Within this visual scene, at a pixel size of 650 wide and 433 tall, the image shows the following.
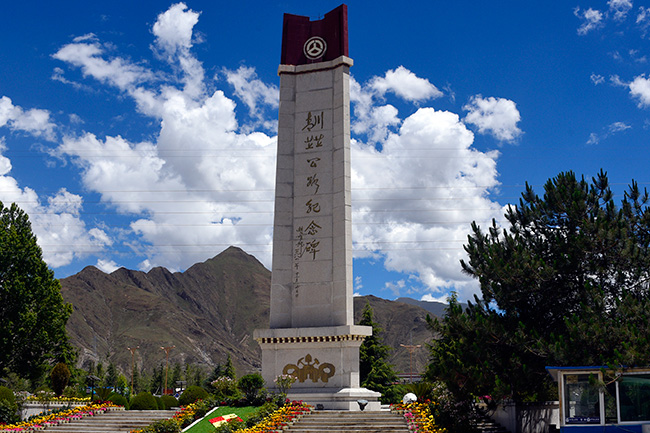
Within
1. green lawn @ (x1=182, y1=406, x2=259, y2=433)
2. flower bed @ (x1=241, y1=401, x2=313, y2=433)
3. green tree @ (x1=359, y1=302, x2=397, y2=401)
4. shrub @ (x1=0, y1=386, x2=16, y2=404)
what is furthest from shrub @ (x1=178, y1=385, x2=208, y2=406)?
green tree @ (x1=359, y1=302, x2=397, y2=401)

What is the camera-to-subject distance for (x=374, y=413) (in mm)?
22656

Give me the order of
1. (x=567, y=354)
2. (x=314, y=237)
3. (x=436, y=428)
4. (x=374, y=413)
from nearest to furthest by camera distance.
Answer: (x=567, y=354), (x=436, y=428), (x=374, y=413), (x=314, y=237)

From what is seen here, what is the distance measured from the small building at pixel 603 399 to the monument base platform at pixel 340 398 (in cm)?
918

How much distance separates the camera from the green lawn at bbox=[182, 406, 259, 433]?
21.7 metres

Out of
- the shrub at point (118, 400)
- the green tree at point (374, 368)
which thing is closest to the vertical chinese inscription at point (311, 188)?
the shrub at point (118, 400)

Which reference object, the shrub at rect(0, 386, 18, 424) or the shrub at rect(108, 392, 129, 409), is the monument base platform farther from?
the shrub at rect(0, 386, 18, 424)

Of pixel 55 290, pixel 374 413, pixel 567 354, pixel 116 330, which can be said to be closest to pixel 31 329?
pixel 55 290

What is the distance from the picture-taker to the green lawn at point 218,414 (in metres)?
21.7

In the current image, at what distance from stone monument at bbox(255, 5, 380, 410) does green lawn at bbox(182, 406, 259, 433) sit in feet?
9.07

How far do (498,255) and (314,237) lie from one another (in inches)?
341

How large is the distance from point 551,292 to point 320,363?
968cm

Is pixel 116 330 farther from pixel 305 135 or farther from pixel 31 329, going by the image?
pixel 305 135

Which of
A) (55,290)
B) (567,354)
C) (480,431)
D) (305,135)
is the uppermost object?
(305,135)

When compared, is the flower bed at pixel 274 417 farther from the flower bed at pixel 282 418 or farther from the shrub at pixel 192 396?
the shrub at pixel 192 396
